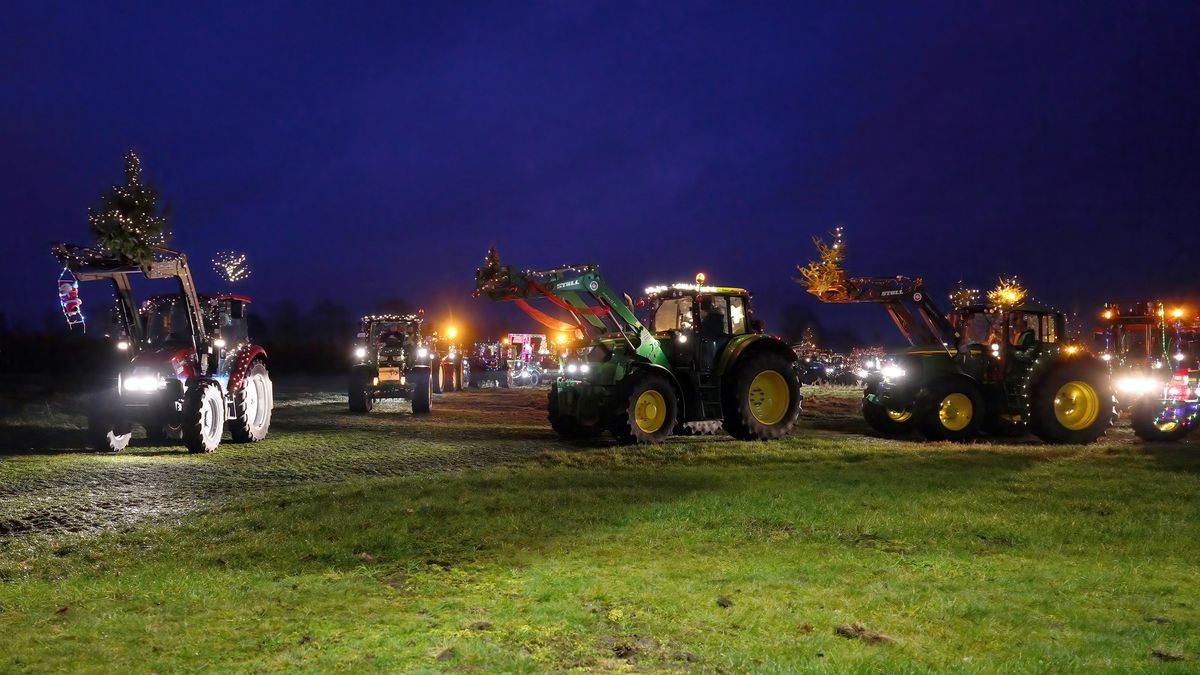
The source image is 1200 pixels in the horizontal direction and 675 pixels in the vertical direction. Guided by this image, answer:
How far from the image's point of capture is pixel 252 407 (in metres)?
15.8

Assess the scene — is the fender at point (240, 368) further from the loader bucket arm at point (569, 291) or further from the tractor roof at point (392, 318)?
the tractor roof at point (392, 318)

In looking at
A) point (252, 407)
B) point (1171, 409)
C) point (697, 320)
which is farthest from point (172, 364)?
point (1171, 409)

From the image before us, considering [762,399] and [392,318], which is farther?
[392,318]

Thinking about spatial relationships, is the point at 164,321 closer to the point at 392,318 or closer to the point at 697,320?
the point at 697,320

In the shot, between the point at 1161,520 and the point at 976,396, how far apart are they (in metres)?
7.83

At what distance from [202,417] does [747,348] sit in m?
9.05

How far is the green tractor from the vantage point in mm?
15141

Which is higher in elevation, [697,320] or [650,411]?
[697,320]

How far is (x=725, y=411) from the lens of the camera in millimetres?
15633

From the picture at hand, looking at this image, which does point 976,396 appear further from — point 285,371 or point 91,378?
point 285,371

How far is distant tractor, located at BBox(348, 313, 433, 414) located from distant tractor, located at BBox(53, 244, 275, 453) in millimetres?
6619

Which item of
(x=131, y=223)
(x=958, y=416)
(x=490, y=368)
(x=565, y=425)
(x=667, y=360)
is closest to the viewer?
(x=131, y=223)

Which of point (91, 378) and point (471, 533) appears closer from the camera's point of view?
point (471, 533)

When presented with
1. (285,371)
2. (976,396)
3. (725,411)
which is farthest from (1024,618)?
(285,371)
